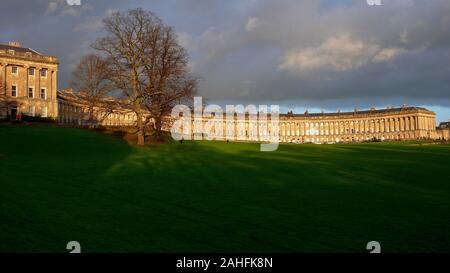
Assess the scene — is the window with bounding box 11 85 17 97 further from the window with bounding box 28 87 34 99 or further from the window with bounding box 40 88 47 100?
the window with bounding box 40 88 47 100

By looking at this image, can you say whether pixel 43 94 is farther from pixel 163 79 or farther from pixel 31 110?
pixel 163 79

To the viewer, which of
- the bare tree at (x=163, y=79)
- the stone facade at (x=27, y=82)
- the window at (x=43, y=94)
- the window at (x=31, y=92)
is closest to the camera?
the bare tree at (x=163, y=79)

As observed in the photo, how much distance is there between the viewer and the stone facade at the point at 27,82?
89.4 meters

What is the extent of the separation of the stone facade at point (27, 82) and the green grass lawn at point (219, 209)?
6971cm

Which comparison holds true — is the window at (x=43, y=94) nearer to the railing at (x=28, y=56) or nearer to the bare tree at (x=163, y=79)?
the railing at (x=28, y=56)

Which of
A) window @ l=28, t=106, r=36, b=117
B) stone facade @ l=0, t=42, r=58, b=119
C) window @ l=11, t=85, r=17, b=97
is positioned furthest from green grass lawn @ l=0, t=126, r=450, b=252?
window @ l=11, t=85, r=17, b=97

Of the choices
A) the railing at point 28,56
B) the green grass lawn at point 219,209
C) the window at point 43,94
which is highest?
the railing at point 28,56

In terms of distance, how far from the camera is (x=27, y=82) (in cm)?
9325

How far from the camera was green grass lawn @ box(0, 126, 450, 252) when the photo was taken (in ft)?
36.0

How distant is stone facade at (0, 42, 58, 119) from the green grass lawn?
6971cm

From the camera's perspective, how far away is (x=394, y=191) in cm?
1962

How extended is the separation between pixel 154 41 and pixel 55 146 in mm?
16978

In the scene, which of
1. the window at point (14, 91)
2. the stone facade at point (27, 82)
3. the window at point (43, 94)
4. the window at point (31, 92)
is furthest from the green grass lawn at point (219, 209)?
the window at point (43, 94)
